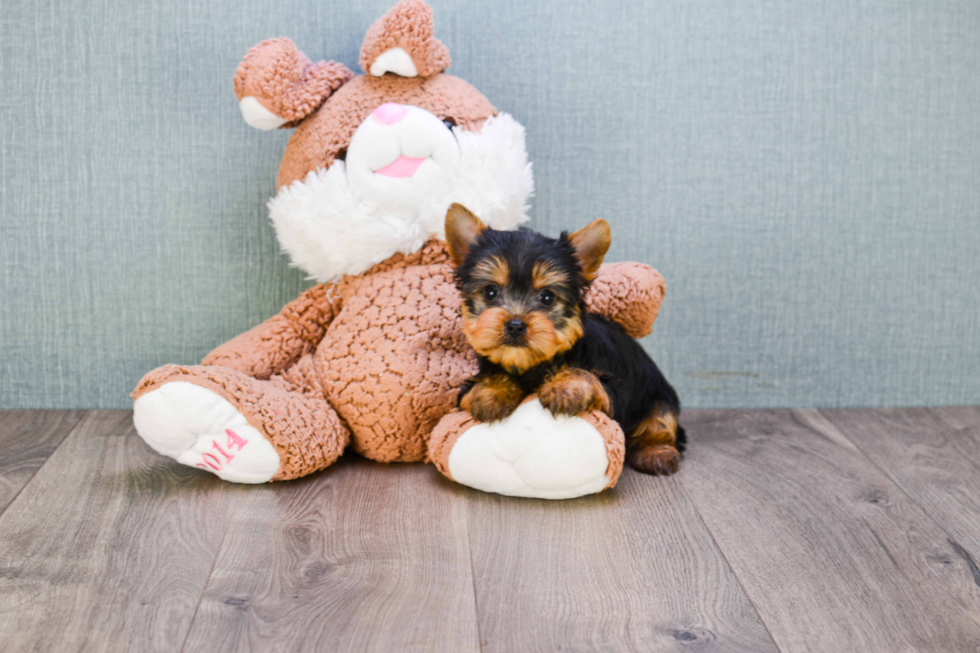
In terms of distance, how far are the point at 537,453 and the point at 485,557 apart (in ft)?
0.80

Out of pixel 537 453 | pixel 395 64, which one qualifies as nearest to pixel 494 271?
pixel 537 453

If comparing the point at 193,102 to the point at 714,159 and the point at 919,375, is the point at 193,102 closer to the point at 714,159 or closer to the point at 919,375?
the point at 714,159

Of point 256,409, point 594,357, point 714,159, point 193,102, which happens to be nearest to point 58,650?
point 256,409

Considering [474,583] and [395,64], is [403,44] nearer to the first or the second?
[395,64]

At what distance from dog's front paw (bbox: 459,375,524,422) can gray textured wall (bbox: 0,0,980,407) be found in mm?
700

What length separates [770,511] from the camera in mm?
1617

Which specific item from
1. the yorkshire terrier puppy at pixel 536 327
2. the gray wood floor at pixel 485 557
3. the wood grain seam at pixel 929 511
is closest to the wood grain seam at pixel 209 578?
the gray wood floor at pixel 485 557

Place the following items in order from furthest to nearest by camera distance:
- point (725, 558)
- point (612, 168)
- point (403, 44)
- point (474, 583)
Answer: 1. point (612, 168)
2. point (403, 44)
3. point (725, 558)
4. point (474, 583)

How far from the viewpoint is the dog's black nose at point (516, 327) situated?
4.80 feet

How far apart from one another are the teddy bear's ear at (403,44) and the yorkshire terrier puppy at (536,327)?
0.41 metres

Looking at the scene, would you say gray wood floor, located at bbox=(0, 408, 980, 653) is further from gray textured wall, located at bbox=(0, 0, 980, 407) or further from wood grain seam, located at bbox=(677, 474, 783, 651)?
gray textured wall, located at bbox=(0, 0, 980, 407)

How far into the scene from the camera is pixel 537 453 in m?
1.56

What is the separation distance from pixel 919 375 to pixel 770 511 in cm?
100

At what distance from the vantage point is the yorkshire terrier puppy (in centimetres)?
149
